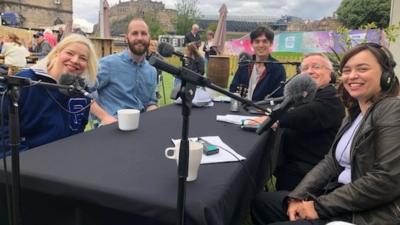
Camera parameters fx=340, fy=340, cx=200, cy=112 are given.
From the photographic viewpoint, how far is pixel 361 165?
153cm

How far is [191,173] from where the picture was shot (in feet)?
4.13

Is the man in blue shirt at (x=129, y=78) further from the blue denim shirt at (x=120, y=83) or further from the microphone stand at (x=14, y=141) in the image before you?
the microphone stand at (x=14, y=141)

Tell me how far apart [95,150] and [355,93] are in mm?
1286

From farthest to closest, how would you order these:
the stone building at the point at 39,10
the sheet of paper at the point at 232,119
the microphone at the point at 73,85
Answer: the stone building at the point at 39,10 < the sheet of paper at the point at 232,119 < the microphone at the point at 73,85

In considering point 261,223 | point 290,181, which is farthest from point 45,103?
point 290,181

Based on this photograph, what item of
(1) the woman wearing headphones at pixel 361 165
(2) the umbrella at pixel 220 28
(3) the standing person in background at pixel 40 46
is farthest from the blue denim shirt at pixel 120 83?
(2) the umbrella at pixel 220 28

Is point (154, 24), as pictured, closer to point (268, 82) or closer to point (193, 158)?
point (268, 82)

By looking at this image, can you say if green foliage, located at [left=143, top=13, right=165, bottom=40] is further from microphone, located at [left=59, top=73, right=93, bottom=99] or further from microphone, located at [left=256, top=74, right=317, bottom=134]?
microphone, located at [left=59, top=73, right=93, bottom=99]

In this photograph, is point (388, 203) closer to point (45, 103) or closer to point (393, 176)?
point (393, 176)

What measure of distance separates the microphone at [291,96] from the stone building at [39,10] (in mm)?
39644

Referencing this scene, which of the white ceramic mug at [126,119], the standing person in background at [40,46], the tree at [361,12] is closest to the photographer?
the white ceramic mug at [126,119]

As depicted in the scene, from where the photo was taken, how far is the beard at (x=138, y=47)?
10.4 feet

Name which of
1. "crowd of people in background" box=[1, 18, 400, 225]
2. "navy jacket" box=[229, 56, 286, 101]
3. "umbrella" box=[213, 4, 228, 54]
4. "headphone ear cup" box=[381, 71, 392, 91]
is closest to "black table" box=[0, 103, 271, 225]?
"crowd of people in background" box=[1, 18, 400, 225]

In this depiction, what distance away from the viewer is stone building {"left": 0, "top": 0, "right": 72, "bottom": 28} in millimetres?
36700
